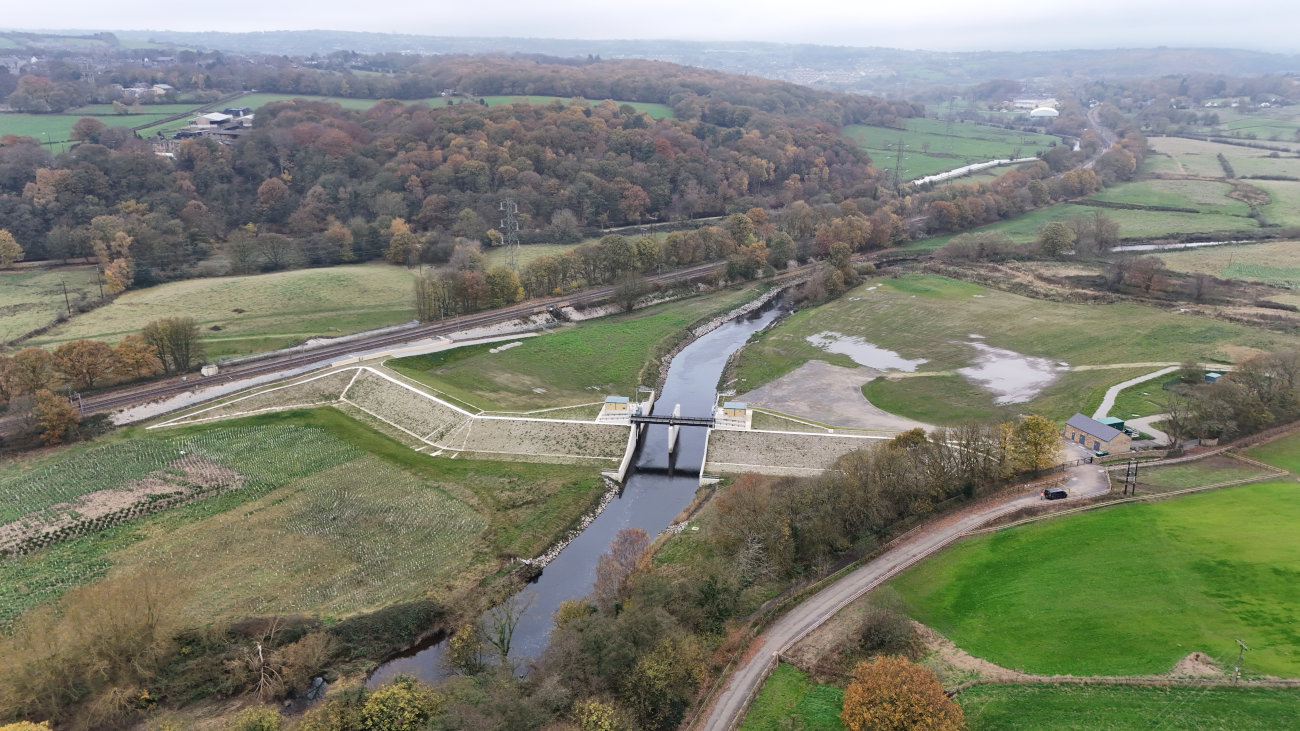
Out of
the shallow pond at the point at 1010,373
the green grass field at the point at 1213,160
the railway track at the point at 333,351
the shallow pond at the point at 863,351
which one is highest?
the green grass field at the point at 1213,160

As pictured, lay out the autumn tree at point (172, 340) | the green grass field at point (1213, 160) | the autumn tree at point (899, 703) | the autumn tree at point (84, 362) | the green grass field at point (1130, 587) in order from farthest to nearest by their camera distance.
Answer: the green grass field at point (1213, 160)
the autumn tree at point (172, 340)
the autumn tree at point (84, 362)
the green grass field at point (1130, 587)
the autumn tree at point (899, 703)

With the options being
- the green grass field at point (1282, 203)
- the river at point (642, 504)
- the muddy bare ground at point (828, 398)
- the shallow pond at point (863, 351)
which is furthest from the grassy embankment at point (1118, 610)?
the green grass field at point (1282, 203)

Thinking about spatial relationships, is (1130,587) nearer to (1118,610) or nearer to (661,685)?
(1118,610)

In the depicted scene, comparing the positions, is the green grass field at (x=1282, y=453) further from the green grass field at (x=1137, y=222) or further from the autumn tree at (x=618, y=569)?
the green grass field at (x=1137, y=222)

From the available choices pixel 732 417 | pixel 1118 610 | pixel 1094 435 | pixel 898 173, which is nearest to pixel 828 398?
pixel 732 417

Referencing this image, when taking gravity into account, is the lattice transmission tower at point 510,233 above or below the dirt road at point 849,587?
above
